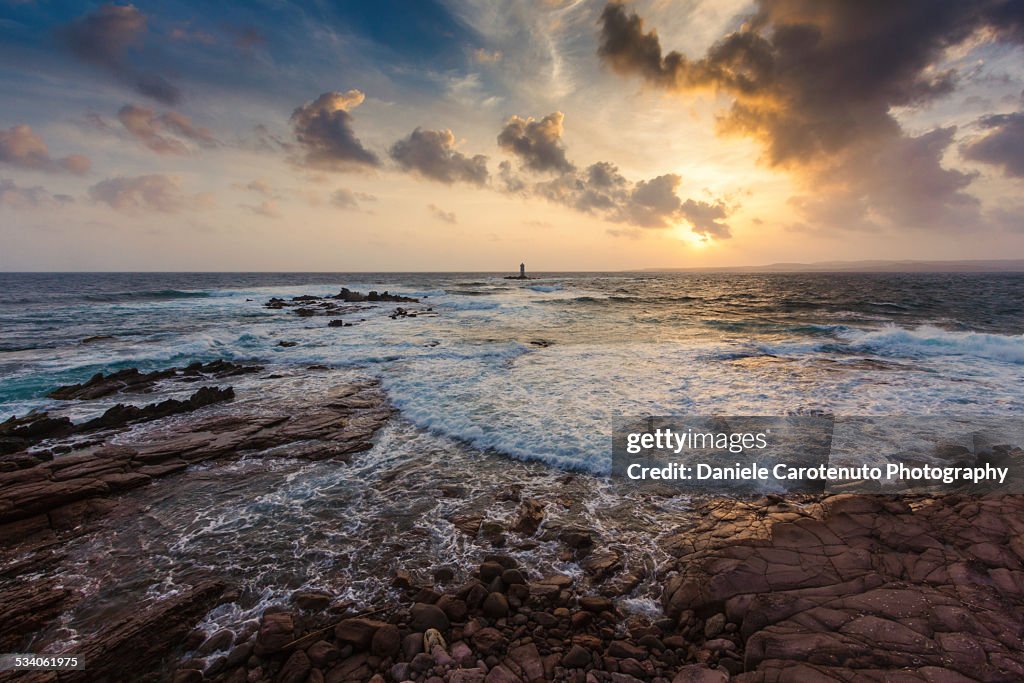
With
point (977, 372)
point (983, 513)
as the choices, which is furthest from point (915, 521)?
point (977, 372)

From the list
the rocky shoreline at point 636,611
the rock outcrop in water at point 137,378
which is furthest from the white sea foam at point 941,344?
the rock outcrop in water at point 137,378

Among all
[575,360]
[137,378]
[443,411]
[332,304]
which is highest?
[332,304]

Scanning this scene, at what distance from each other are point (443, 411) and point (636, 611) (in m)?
7.94

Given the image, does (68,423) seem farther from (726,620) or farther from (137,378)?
(726,620)

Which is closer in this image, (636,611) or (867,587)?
(867,587)

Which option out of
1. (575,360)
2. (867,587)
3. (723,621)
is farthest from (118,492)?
(575,360)

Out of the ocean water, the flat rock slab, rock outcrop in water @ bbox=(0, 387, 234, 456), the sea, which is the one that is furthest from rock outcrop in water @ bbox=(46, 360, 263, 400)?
the flat rock slab

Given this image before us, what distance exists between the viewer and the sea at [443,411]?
19.2ft

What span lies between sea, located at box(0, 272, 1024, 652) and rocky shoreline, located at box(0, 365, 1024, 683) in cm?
25

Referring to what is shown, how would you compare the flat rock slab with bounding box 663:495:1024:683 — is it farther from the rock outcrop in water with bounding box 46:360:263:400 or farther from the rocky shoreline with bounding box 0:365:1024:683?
the rock outcrop in water with bounding box 46:360:263:400

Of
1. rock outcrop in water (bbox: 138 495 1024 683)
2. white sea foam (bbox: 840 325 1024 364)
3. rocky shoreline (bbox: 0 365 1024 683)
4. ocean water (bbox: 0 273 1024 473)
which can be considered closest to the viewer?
rock outcrop in water (bbox: 138 495 1024 683)

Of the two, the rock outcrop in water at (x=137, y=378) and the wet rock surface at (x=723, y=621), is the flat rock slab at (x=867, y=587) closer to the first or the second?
the wet rock surface at (x=723, y=621)

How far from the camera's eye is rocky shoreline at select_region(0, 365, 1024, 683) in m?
4.05

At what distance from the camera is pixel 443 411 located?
12.0 meters
